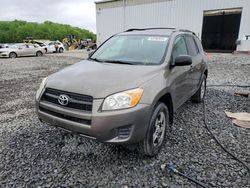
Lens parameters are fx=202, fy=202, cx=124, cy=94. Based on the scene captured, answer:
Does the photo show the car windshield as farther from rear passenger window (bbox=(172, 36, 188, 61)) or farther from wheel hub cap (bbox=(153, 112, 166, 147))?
wheel hub cap (bbox=(153, 112, 166, 147))

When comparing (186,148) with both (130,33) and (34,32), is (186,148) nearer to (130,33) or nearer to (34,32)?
(130,33)

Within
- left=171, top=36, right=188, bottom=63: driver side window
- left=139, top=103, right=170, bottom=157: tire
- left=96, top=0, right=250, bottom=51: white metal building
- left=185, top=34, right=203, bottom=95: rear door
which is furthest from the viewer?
left=96, top=0, right=250, bottom=51: white metal building

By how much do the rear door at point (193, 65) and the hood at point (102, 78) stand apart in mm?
1391

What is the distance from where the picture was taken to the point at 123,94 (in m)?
2.27

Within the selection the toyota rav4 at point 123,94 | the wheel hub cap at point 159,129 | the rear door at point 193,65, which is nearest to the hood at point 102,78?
the toyota rav4 at point 123,94

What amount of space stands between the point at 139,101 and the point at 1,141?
238 centimetres

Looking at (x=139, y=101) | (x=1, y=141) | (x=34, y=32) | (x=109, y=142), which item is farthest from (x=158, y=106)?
(x=34, y=32)

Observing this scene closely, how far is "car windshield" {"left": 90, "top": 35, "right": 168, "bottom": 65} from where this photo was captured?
122 inches

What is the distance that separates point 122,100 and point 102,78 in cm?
46

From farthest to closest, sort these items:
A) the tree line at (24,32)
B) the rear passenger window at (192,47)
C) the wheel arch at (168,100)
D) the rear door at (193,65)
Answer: the tree line at (24,32)
the rear passenger window at (192,47)
the rear door at (193,65)
the wheel arch at (168,100)

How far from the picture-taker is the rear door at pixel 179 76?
304 cm

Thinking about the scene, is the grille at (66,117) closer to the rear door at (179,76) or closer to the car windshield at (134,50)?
the car windshield at (134,50)

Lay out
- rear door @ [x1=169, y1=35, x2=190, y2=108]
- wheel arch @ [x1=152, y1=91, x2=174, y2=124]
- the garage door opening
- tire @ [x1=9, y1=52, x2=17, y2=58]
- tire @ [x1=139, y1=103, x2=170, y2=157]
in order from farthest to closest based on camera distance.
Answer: the garage door opening → tire @ [x1=9, y1=52, x2=17, y2=58] → rear door @ [x1=169, y1=35, x2=190, y2=108] → wheel arch @ [x1=152, y1=91, x2=174, y2=124] → tire @ [x1=139, y1=103, x2=170, y2=157]

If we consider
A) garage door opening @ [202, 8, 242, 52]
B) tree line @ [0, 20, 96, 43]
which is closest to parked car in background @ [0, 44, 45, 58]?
garage door opening @ [202, 8, 242, 52]
